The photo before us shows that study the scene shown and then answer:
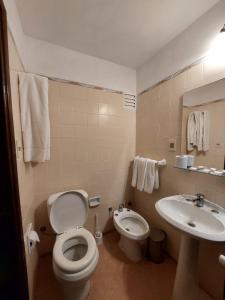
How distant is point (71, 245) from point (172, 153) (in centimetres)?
140

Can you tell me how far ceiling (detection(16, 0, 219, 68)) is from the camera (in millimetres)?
1150

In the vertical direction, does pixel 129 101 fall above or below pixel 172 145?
above

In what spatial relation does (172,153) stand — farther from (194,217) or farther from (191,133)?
(194,217)

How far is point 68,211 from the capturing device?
156cm

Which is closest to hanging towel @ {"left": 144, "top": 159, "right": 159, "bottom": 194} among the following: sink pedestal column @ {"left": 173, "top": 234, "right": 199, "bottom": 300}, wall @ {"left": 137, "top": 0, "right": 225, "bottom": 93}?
sink pedestal column @ {"left": 173, "top": 234, "right": 199, "bottom": 300}

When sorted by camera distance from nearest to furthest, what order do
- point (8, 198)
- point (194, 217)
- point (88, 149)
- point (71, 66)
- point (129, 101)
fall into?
point (8, 198) → point (194, 217) → point (71, 66) → point (88, 149) → point (129, 101)

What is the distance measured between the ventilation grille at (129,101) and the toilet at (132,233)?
1.44 meters

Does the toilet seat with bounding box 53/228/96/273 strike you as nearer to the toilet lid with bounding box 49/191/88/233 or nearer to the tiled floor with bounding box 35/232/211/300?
the toilet lid with bounding box 49/191/88/233

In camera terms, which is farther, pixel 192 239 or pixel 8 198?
pixel 192 239

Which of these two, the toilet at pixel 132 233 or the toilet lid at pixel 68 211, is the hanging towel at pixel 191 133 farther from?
the toilet lid at pixel 68 211

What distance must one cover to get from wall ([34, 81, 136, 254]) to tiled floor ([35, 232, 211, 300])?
1.20ft

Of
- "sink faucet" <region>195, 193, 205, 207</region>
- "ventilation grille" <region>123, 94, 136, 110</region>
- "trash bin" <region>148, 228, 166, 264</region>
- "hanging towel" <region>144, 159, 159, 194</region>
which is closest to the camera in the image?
"sink faucet" <region>195, 193, 205, 207</region>

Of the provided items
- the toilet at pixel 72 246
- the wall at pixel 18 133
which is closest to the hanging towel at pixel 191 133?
the toilet at pixel 72 246

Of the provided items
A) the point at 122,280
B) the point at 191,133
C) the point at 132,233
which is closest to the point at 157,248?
the point at 132,233
